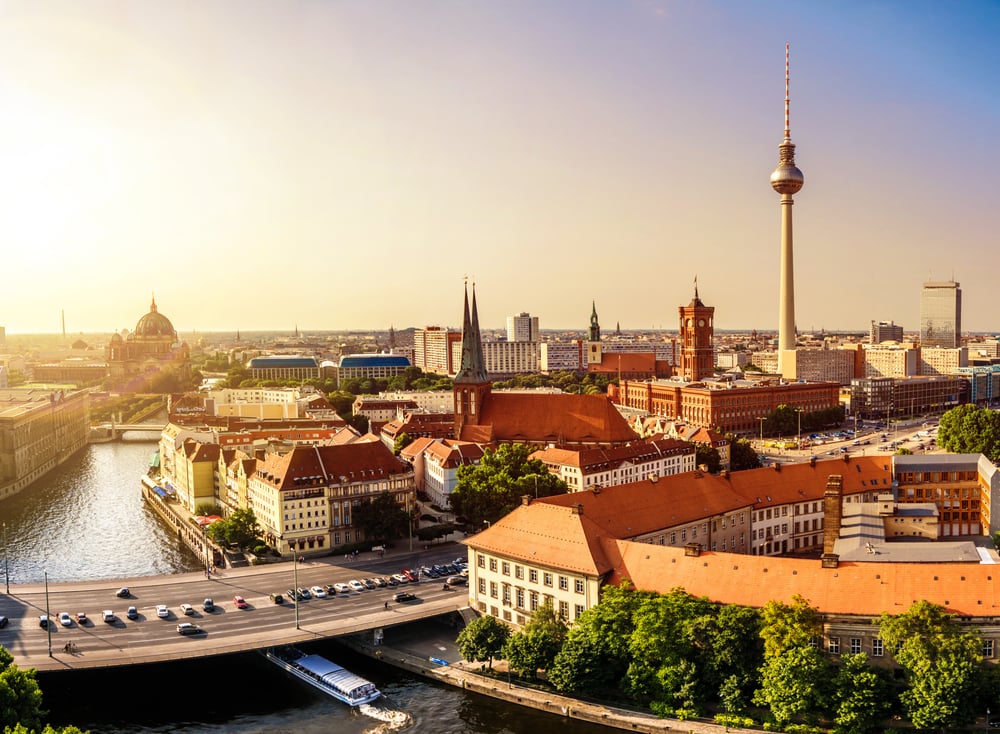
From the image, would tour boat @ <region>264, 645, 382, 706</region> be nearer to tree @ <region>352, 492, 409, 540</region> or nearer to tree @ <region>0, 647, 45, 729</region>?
tree @ <region>0, 647, 45, 729</region>

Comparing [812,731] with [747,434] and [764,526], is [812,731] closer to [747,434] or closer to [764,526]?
[764,526]

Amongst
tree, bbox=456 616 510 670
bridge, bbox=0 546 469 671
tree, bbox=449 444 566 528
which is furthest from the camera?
tree, bbox=449 444 566 528

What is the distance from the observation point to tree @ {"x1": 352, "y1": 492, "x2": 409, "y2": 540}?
242 ft

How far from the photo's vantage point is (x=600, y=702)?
45.6m

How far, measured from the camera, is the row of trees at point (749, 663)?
39.2 metres

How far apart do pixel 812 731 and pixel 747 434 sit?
11085 centimetres

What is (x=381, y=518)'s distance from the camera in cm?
7419

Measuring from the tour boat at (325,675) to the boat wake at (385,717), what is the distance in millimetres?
699

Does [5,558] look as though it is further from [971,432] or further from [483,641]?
[971,432]

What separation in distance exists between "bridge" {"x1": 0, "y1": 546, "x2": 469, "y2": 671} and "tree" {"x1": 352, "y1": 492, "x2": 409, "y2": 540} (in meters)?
6.30

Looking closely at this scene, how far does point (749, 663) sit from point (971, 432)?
74672 millimetres

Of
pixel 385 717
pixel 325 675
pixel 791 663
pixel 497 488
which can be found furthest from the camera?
pixel 497 488

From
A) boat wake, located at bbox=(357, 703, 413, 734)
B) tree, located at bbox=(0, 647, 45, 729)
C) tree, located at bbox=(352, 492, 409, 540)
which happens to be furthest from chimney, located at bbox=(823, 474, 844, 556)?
tree, located at bbox=(0, 647, 45, 729)

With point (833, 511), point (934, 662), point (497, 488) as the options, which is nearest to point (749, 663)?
point (934, 662)
